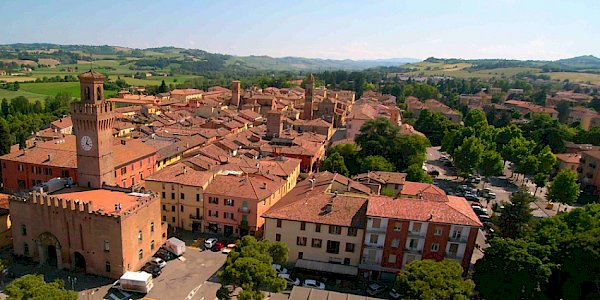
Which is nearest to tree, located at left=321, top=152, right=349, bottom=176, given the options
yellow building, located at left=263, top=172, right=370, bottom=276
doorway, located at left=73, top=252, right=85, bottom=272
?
yellow building, located at left=263, top=172, right=370, bottom=276

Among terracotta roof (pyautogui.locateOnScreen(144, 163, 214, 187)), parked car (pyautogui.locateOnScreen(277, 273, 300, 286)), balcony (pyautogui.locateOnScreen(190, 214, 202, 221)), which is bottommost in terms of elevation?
parked car (pyautogui.locateOnScreen(277, 273, 300, 286))

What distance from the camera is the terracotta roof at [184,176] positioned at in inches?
2198

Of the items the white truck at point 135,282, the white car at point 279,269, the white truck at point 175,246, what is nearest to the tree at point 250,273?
the white car at point 279,269

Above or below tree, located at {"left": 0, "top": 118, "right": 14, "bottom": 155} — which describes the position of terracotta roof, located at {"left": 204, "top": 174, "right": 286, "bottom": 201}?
above

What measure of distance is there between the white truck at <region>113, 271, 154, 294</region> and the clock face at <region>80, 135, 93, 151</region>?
1749 cm

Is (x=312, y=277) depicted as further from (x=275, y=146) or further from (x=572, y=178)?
(x=572, y=178)

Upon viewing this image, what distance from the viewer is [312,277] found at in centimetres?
4488

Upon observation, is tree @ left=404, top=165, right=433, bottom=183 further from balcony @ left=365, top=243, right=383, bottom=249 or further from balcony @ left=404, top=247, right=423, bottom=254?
balcony @ left=365, top=243, right=383, bottom=249

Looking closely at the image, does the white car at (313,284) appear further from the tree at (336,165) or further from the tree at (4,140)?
the tree at (4,140)

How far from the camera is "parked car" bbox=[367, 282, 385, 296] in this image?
42.9 meters

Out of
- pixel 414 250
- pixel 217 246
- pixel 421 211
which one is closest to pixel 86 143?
pixel 217 246

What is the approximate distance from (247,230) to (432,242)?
24.2 meters

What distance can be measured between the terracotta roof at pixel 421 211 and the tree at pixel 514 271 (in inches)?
187

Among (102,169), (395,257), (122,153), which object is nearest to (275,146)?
(122,153)
